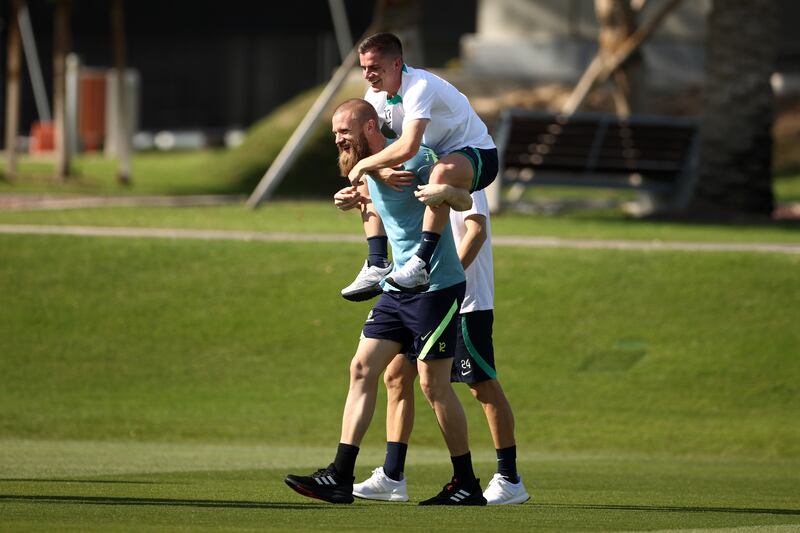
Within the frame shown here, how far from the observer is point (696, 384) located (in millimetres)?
13023

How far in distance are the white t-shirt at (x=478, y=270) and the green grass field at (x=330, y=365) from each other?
1.41 meters

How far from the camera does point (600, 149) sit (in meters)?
19.1

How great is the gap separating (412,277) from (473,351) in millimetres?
844

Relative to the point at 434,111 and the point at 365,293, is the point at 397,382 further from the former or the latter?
the point at 434,111

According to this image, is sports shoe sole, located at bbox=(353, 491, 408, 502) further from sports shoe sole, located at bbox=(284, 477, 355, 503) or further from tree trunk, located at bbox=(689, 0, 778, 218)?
tree trunk, located at bbox=(689, 0, 778, 218)

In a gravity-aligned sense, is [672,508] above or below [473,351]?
below

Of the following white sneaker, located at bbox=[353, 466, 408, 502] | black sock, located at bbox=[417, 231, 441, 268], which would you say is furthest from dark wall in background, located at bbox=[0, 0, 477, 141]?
black sock, located at bbox=[417, 231, 441, 268]

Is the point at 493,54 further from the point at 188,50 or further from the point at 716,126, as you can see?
the point at 188,50

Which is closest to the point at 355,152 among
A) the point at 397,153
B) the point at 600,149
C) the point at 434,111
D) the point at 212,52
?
the point at 397,153

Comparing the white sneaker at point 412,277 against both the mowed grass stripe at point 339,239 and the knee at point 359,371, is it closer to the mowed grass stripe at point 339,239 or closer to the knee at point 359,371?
the knee at point 359,371

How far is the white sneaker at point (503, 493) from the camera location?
25.5 feet

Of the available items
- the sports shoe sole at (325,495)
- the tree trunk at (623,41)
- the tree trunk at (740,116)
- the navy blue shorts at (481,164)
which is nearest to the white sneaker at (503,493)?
the sports shoe sole at (325,495)

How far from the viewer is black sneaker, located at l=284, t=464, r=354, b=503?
714cm

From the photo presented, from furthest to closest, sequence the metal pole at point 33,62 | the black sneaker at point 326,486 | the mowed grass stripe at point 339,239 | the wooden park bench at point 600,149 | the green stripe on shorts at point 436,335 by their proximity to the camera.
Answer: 1. the metal pole at point 33,62
2. the wooden park bench at point 600,149
3. the mowed grass stripe at point 339,239
4. the green stripe on shorts at point 436,335
5. the black sneaker at point 326,486
